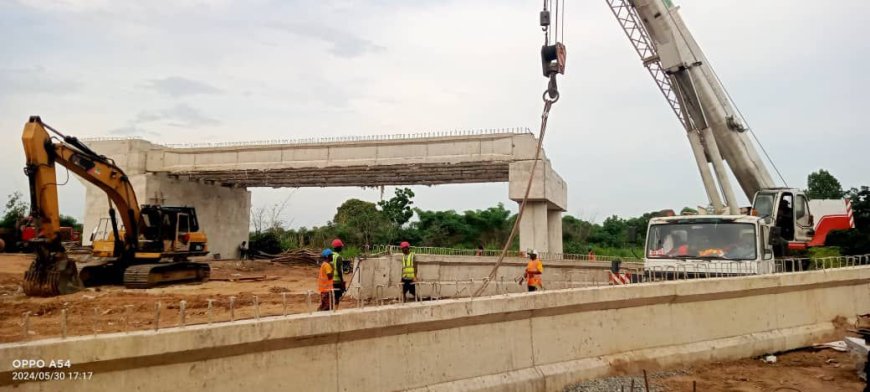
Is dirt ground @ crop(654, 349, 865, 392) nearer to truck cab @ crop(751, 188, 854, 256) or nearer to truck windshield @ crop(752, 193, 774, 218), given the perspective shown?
truck cab @ crop(751, 188, 854, 256)

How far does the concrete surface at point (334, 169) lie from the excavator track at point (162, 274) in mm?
5888

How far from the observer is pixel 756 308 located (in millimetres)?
7168

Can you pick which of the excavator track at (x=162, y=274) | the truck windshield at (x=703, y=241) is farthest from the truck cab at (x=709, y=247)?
the excavator track at (x=162, y=274)

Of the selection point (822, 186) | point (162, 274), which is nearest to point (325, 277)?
point (162, 274)

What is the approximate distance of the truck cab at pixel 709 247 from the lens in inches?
352

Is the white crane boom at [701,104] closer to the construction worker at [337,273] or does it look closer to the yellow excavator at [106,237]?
the construction worker at [337,273]

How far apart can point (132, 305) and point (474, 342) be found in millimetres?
9323

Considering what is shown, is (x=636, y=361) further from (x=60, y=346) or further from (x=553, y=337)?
(x=60, y=346)

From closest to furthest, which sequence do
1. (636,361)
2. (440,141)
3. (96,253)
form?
(636,361)
(96,253)
(440,141)

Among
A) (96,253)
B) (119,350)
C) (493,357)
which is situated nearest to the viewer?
(119,350)

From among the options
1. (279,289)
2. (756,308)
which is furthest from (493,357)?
(279,289)

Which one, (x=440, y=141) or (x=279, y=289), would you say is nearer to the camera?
(x=279, y=289)

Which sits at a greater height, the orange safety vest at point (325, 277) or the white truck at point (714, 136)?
the white truck at point (714, 136)

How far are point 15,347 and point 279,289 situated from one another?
45.0 feet
